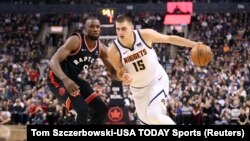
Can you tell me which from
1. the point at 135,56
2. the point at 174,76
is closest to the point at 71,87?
the point at 135,56

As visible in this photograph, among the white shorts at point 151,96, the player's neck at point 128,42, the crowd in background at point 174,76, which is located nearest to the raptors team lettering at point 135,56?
the player's neck at point 128,42

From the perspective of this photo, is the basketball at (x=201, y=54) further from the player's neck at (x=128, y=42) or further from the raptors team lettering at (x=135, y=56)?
the player's neck at (x=128, y=42)

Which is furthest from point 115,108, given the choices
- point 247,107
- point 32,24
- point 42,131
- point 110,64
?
point 32,24

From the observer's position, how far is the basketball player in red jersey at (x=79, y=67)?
7076 mm

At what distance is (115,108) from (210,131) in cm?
958

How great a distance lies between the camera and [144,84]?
7250mm

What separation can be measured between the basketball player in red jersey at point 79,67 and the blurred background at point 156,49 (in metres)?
6.25

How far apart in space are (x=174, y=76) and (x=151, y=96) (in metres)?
13.4

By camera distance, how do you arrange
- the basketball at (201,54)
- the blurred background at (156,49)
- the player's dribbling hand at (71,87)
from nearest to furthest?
the player's dribbling hand at (71,87), the basketball at (201,54), the blurred background at (156,49)

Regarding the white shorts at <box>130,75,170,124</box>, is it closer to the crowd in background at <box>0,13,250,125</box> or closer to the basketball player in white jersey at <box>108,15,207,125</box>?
the basketball player in white jersey at <box>108,15,207,125</box>

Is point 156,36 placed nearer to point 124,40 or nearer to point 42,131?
point 124,40

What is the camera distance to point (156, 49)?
981 inches

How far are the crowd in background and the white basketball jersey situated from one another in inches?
247

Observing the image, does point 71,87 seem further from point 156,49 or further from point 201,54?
point 156,49
